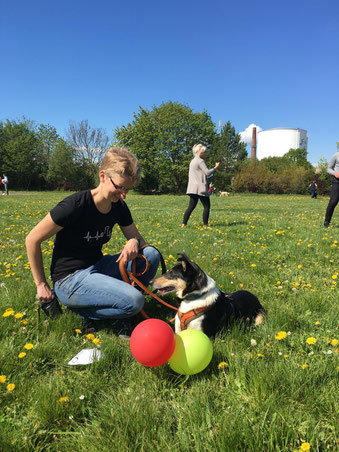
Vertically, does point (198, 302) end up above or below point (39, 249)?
below

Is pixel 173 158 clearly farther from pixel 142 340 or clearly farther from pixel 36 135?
pixel 142 340

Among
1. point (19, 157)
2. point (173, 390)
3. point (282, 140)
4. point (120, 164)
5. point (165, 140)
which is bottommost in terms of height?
point (173, 390)

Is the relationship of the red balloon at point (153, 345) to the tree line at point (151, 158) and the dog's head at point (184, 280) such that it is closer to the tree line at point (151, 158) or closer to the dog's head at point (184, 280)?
the dog's head at point (184, 280)

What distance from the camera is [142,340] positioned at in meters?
2.11

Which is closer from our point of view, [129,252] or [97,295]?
[97,295]

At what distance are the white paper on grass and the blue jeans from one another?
20.0 inches

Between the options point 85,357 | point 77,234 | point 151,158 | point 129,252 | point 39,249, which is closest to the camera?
point 85,357

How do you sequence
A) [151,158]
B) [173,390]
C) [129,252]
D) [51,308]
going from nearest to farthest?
[173,390] < [51,308] < [129,252] < [151,158]

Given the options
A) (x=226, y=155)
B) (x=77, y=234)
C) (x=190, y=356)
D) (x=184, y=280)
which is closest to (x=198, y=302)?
(x=184, y=280)

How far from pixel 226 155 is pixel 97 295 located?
5552 cm

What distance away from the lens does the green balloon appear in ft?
7.01

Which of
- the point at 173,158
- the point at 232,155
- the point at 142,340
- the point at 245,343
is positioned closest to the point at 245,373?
the point at 245,343

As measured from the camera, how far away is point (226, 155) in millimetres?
54844

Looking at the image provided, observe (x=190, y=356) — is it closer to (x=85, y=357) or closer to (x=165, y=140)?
(x=85, y=357)
